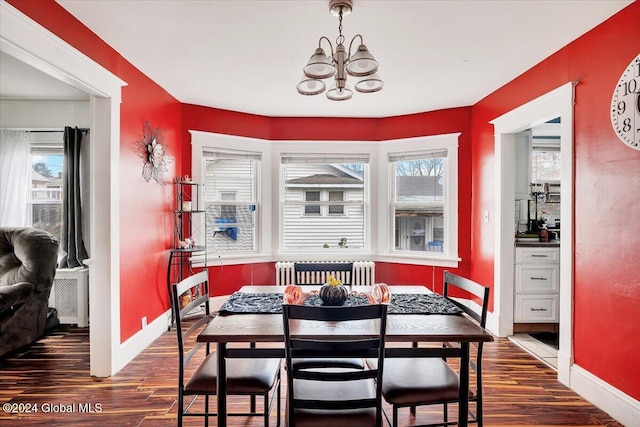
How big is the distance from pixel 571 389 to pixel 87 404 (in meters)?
3.43

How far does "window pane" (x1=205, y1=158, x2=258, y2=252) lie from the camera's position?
489 centimetres

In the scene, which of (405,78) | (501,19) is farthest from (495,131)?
(501,19)

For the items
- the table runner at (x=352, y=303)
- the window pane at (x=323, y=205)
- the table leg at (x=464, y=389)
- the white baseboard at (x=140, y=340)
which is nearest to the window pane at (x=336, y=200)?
the window pane at (x=323, y=205)

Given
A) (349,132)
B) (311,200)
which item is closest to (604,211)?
(349,132)

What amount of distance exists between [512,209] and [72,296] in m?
4.80

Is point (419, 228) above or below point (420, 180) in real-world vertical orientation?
below

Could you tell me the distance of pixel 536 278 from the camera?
3.96 meters

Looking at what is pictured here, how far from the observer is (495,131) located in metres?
4.08

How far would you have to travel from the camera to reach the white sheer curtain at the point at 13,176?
4.38 metres

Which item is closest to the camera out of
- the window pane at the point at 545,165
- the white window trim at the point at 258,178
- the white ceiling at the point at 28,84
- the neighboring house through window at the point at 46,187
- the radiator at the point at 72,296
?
the white ceiling at the point at 28,84

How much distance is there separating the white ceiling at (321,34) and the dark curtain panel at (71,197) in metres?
1.29

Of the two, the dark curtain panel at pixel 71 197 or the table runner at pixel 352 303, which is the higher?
the dark curtain panel at pixel 71 197

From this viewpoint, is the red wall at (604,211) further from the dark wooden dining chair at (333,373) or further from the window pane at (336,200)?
the window pane at (336,200)

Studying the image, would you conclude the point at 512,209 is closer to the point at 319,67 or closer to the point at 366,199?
the point at 366,199
